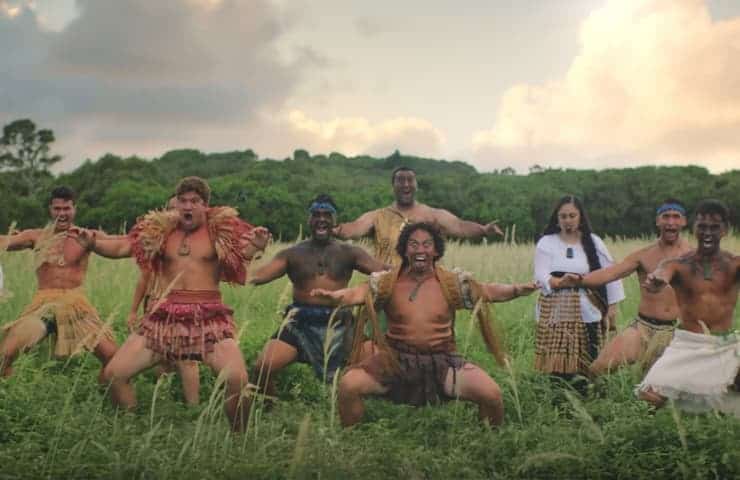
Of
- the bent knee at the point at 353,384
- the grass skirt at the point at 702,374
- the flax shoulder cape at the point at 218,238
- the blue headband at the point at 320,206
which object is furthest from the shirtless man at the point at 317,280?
the grass skirt at the point at 702,374

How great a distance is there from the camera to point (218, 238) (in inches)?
212

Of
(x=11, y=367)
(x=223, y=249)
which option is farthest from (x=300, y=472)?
(x=11, y=367)

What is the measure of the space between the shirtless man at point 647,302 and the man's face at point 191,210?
244cm

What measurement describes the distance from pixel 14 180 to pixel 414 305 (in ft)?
99.1

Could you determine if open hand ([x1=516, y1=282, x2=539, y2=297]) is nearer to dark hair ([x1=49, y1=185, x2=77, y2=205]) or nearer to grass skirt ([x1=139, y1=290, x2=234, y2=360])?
grass skirt ([x1=139, y1=290, x2=234, y2=360])

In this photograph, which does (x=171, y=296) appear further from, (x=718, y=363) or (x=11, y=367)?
(x=718, y=363)

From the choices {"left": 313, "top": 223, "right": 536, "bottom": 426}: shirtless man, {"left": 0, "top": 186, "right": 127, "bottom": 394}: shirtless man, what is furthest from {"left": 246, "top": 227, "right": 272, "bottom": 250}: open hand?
{"left": 0, "top": 186, "right": 127, "bottom": 394}: shirtless man

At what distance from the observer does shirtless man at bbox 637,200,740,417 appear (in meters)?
4.72

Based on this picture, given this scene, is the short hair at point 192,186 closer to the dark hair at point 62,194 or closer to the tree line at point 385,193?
the dark hair at point 62,194

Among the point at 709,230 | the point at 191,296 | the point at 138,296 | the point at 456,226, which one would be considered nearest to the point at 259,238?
the point at 191,296

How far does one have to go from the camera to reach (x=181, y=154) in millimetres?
36750

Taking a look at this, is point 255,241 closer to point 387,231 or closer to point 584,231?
point 387,231

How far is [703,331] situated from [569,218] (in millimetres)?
1558

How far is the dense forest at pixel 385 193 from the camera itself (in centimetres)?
2305
